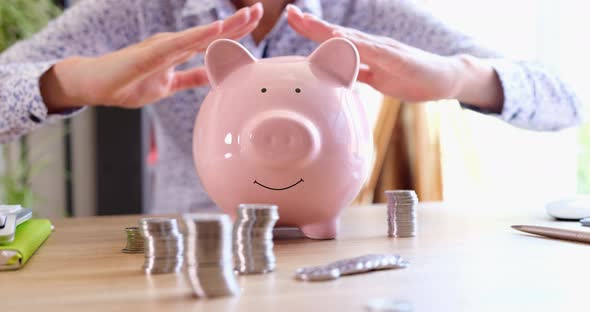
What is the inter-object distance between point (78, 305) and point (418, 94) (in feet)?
2.22

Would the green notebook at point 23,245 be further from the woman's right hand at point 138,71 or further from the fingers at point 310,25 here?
the fingers at point 310,25

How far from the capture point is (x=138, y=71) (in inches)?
35.4

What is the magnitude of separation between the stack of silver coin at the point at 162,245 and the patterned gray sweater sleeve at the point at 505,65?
78 cm

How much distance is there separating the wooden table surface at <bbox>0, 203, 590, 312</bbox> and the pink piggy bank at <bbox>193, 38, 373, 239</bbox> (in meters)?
0.06

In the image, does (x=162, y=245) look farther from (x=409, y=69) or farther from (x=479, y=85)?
(x=479, y=85)

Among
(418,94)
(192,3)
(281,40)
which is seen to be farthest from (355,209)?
(192,3)

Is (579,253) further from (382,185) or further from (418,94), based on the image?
(382,185)

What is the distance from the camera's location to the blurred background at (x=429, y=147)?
194 cm

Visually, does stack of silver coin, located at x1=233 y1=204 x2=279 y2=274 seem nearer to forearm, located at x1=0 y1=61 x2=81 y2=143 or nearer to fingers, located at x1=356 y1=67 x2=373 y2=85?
fingers, located at x1=356 y1=67 x2=373 y2=85

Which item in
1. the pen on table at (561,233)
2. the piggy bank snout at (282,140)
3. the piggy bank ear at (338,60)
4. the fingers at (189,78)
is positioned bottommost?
the pen on table at (561,233)

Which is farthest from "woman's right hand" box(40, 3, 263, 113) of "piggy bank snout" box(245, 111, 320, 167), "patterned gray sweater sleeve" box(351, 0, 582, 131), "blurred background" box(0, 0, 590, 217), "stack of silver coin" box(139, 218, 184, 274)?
"blurred background" box(0, 0, 590, 217)

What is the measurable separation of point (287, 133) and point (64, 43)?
2.86 ft

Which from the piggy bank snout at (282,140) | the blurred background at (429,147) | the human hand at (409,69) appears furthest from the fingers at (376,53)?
the blurred background at (429,147)

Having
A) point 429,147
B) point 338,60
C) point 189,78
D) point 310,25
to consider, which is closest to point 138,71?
point 189,78
